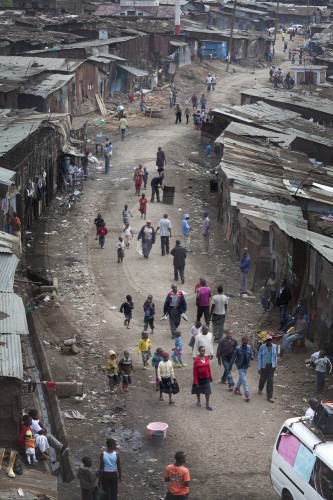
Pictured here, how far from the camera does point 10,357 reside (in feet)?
47.4

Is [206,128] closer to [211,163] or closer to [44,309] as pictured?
[211,163]

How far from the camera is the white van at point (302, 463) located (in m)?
12.4

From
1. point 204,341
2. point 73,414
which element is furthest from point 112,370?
point 204,341

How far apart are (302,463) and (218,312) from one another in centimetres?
741

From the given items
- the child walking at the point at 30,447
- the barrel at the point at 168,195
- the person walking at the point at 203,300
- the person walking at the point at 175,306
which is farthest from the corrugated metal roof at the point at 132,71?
the child walking at the point at 30,447

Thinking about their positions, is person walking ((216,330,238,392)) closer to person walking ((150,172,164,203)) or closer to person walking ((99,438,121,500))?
person walking ((99,438,121,500))

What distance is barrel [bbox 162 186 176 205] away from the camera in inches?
1278

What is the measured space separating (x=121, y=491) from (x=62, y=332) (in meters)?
6.79

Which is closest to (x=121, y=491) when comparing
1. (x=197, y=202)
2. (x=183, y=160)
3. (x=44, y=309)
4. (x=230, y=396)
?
(x=230, y=396)

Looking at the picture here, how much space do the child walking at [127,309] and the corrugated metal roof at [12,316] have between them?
442cm

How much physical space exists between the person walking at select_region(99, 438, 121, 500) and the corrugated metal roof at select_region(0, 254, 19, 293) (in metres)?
4.79

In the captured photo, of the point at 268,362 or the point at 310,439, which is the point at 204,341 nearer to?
the point at 268,362

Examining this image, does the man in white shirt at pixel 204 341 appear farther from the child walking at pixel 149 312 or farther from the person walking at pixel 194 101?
the person walking at pixel 194 101

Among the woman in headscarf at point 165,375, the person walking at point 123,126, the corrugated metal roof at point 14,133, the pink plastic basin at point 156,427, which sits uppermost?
the corrugated metal roof at point 14,133
